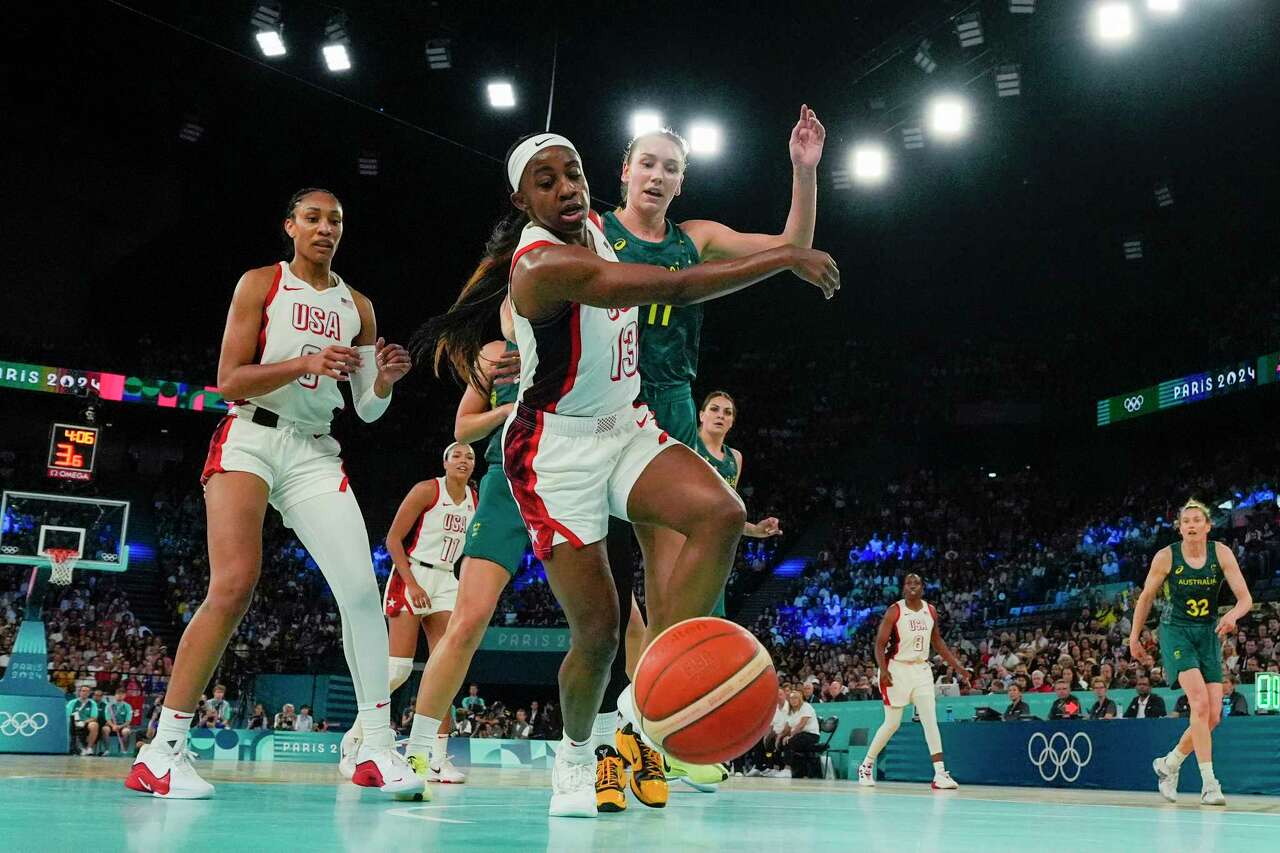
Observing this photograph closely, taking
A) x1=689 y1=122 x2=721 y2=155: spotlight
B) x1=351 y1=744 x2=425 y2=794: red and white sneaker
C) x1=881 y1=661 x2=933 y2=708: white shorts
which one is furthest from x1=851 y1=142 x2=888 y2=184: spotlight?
x1=351 y1=744 x2=425 y2=794: red and white sneaker

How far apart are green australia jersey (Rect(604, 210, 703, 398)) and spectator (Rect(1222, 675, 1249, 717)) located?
965cm

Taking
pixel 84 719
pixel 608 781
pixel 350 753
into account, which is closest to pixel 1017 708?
pixel 350 753

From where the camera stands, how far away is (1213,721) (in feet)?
28.1

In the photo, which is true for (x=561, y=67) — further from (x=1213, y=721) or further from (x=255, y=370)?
(x=255, y=370)

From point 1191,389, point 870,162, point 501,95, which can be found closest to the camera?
point 501,95

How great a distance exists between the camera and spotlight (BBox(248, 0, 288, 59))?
49.5 feet

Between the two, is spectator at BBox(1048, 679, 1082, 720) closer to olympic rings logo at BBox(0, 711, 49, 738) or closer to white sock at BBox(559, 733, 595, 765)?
white sock at BBox(559, 733, 595, 765)

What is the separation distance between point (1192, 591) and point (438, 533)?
5.49 meters

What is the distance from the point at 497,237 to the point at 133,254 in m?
27.9

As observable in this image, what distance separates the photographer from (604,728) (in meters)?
4.71

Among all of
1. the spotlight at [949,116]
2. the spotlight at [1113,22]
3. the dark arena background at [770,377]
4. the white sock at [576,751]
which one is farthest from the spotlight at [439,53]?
the white sock at [576,751]

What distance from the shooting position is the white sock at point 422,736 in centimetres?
557

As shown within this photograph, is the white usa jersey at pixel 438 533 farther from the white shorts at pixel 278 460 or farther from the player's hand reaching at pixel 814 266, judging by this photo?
the player's hand reaching at pixel 814 266

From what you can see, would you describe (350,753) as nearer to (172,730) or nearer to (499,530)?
(499,530)
